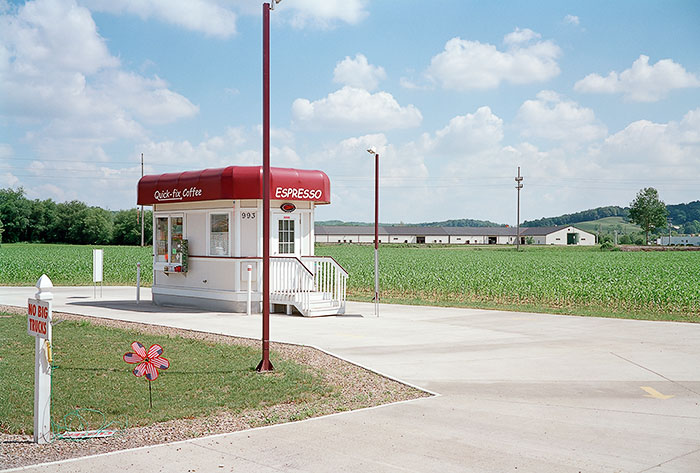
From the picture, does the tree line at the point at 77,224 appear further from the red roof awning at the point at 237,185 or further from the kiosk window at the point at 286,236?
the kiosk window at the point at 286,236

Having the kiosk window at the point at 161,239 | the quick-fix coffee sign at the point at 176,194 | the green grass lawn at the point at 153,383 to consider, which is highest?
the quick-fix coffee sign at the point at 176,194

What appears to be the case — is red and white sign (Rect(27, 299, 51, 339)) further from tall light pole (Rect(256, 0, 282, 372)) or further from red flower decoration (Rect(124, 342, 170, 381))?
tall light pole (Rect(256, 0, 282, 372))

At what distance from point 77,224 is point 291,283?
245 ft

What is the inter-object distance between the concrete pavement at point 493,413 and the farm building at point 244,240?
2870mm

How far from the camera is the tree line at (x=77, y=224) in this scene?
75.9 metres

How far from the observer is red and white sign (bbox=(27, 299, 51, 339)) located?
6289 millimetres

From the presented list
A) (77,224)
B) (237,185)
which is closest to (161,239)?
(237,185)

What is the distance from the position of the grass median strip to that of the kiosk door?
6022mm

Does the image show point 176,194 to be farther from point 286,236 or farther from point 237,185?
point 286,236

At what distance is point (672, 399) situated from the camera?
8492 mm

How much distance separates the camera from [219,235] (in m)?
18.9

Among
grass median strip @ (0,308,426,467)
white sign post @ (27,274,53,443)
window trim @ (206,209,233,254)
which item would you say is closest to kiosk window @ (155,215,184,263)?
window trim @ (206,209,233,254)

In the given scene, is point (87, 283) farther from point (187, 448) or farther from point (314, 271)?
point (187, 448)

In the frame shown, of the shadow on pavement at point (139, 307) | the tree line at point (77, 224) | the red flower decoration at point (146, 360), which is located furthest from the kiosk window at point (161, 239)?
the tree line at point (77, 224)
